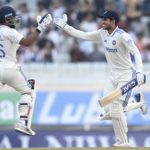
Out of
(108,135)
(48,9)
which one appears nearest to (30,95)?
(108,135)

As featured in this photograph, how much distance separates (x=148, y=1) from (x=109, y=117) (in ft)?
24.0

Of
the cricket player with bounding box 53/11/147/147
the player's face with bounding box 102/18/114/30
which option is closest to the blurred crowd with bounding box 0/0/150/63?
the cricket player with bounding box 53/11/147/147

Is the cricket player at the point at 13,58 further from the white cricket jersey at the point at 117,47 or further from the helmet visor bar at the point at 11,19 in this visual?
the white cricket jersey at the point at 117,47

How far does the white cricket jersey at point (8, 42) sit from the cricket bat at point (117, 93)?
1358mm

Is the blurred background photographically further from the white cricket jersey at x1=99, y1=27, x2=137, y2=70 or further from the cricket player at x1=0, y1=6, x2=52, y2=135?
the cricket player at x1=0, y1=6, x2=52, y2=135

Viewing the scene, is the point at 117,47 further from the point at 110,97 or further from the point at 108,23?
the point at 110,97

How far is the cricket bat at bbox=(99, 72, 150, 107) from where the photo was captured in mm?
12289

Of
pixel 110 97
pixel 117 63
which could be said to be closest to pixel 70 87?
pixel 117 63

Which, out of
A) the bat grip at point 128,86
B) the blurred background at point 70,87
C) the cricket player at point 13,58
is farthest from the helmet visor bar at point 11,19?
the blurred background at point 70,87

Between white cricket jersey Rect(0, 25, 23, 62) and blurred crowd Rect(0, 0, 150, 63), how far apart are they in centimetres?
573

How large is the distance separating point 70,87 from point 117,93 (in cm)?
440

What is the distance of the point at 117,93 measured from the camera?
489 inches

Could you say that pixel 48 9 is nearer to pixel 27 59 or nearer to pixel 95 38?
pixel 27 59

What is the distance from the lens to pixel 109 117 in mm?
13008
